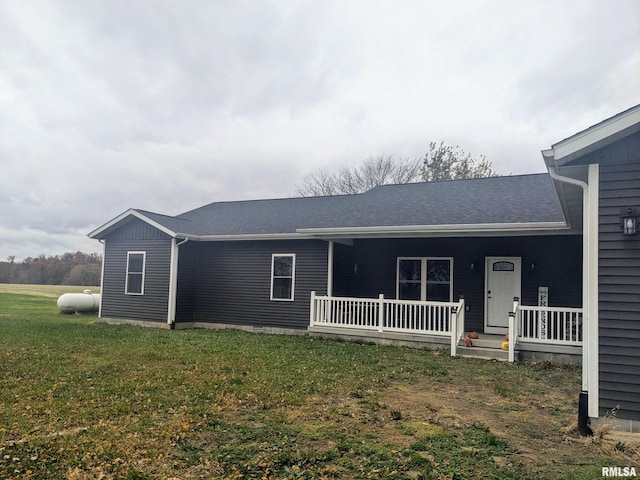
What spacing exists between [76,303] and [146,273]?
6.45m

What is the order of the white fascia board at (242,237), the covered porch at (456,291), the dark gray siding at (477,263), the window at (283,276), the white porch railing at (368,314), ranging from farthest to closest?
the window at (283,276) → the white fascia board at (242,237) → the white porch railing at (368,314) → the dark gray siding at (477,263) → the covered porch at (456,291)

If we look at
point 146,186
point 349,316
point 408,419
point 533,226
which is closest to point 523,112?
point 533,226

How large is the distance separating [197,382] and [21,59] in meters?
12.3

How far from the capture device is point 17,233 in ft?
167

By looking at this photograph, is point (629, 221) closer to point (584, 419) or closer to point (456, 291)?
point (584, 419)

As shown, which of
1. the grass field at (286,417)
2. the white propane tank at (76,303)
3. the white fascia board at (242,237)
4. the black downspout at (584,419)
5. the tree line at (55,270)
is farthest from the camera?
the tree line at (55,270)

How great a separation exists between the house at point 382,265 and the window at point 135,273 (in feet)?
0.17

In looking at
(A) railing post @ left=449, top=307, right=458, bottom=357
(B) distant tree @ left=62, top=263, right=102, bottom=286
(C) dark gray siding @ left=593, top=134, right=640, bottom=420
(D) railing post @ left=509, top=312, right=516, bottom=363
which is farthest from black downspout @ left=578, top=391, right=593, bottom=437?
(B) distant tree @ left=62, top=263, right=102, bottom=286

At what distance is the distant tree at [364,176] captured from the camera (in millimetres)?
30234

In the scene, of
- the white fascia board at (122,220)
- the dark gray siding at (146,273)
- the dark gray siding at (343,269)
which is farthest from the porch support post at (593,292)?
the dark gray siding at (146,273)

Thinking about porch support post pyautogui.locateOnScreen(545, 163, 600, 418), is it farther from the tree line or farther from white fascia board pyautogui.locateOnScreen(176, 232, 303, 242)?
the tree line

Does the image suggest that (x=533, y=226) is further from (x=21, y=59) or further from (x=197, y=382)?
(x=21, y=59)

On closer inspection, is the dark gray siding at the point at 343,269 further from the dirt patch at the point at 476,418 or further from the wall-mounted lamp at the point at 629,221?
the wall-mounted lamp at the point at 629,221

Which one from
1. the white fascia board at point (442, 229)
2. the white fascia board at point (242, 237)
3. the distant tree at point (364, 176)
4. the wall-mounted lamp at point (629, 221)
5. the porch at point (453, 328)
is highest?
the distant tree at point (364, 176)
